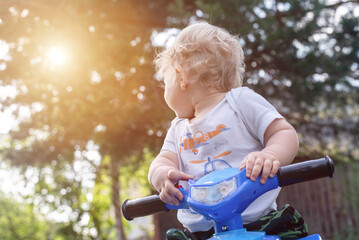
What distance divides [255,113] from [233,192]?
19.7 inches

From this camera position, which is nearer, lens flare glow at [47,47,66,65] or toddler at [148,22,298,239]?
toddler at [148,22,298,239]

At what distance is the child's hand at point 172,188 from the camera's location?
1557mm

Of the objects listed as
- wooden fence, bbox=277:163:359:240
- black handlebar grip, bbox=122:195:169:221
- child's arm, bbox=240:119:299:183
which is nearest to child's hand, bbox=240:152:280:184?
child's arm, bbox=240:119:299:183

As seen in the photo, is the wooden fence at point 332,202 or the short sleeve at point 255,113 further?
the wooden fence at point 332,202

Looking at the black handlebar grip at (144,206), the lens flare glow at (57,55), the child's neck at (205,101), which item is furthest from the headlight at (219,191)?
the lens flare glow at (57,55)

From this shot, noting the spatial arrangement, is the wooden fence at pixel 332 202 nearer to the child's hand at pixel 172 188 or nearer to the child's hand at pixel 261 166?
the child's hand at pixel 172 188

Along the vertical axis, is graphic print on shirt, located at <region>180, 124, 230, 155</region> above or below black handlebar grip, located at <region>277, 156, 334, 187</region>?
above

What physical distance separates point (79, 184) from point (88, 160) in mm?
1444

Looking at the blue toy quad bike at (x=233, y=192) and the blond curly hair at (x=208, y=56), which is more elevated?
the blond curly hair at (x=208, y=56)

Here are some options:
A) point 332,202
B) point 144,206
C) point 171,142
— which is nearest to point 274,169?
point 144,206

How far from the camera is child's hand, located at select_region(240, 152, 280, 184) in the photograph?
1.37 metres

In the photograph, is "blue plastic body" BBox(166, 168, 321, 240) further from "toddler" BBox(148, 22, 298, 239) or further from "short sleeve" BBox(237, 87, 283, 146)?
"short sleeve" BBox(237, 87, 283, 146)

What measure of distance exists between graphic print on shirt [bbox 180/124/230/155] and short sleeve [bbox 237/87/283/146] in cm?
11

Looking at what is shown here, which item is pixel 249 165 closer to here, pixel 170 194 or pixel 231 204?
pixel 231 204
